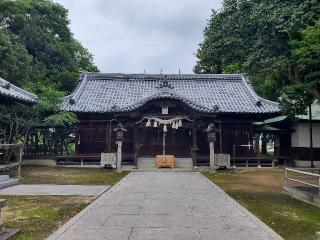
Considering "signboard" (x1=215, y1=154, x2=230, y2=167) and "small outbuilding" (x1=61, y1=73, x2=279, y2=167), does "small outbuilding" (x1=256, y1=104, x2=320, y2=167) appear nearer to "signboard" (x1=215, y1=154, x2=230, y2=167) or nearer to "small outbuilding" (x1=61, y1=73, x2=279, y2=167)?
"small outbuilding" (x1=61, y1=73, x2=279, y2=167)

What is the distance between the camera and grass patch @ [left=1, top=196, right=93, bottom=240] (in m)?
7.32

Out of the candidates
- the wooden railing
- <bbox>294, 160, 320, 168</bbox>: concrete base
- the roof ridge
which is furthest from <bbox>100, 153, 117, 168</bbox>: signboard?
<bbox>294, 160, 320, 168</bbox>: concrete base

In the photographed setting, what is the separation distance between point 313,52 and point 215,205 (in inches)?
238

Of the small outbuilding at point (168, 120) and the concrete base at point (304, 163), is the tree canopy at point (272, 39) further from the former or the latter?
the concrete base at point (304, 163)

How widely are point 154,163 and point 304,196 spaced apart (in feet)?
46.8

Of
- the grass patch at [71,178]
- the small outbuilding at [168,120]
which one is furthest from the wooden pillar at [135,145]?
the grass patch at [71,178]

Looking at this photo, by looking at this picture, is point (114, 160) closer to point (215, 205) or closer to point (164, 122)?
point (164, 122)

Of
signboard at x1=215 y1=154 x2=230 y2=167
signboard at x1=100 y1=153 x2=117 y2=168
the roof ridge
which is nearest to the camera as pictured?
signboard at x1=215 y1=154 x2=230 y2=167

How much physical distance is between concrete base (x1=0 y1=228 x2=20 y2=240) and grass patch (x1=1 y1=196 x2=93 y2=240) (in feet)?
0.31

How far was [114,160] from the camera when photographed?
80.6 feet

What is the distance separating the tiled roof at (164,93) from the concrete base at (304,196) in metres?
12.1

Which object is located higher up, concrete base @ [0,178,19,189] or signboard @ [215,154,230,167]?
signboard @ [215,154,230,167]

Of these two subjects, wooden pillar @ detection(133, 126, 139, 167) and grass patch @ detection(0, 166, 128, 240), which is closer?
grass patch @ detection(0, 166, 128, 240)

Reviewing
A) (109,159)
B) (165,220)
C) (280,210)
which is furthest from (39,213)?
(109,159)
